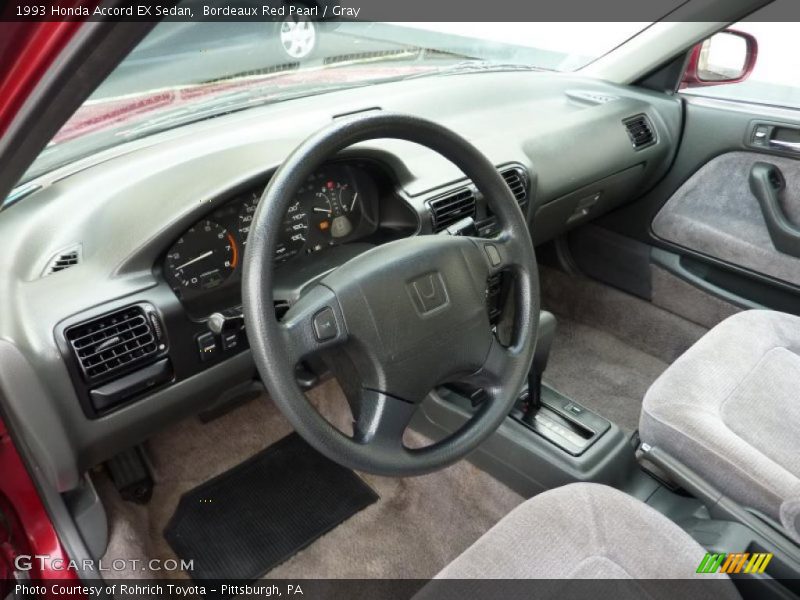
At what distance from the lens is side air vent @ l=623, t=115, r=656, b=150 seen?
213cm

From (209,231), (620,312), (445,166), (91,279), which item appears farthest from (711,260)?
(91,279)

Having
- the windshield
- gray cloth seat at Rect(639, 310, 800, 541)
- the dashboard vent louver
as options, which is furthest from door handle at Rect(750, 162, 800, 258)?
the dashboard vent louver

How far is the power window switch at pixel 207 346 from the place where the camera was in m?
1.26

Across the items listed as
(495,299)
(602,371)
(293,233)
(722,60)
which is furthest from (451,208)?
(722,60)

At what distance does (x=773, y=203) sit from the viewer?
2006mm

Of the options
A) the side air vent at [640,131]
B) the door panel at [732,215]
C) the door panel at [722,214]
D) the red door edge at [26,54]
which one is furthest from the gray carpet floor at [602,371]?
the red door edge at [26,54]

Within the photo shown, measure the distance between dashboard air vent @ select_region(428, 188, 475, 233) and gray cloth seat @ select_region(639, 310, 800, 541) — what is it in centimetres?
58

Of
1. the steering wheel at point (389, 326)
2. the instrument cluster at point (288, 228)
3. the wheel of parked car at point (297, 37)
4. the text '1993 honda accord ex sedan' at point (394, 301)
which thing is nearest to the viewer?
the steering wheel at point (389, 326)

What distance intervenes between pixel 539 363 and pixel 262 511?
35.4 inches

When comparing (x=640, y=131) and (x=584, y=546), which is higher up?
(x=640, y=131)

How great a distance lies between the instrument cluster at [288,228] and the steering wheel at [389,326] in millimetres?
289

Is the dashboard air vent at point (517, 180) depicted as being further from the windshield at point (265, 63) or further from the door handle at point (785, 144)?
the door handle at point (785, 144)

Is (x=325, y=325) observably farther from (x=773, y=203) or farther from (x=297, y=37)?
(x=773, y=203)

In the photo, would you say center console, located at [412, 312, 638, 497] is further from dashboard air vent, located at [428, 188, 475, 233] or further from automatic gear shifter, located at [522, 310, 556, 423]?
dashboard air vent, located at [428, 188, 475, 233]
